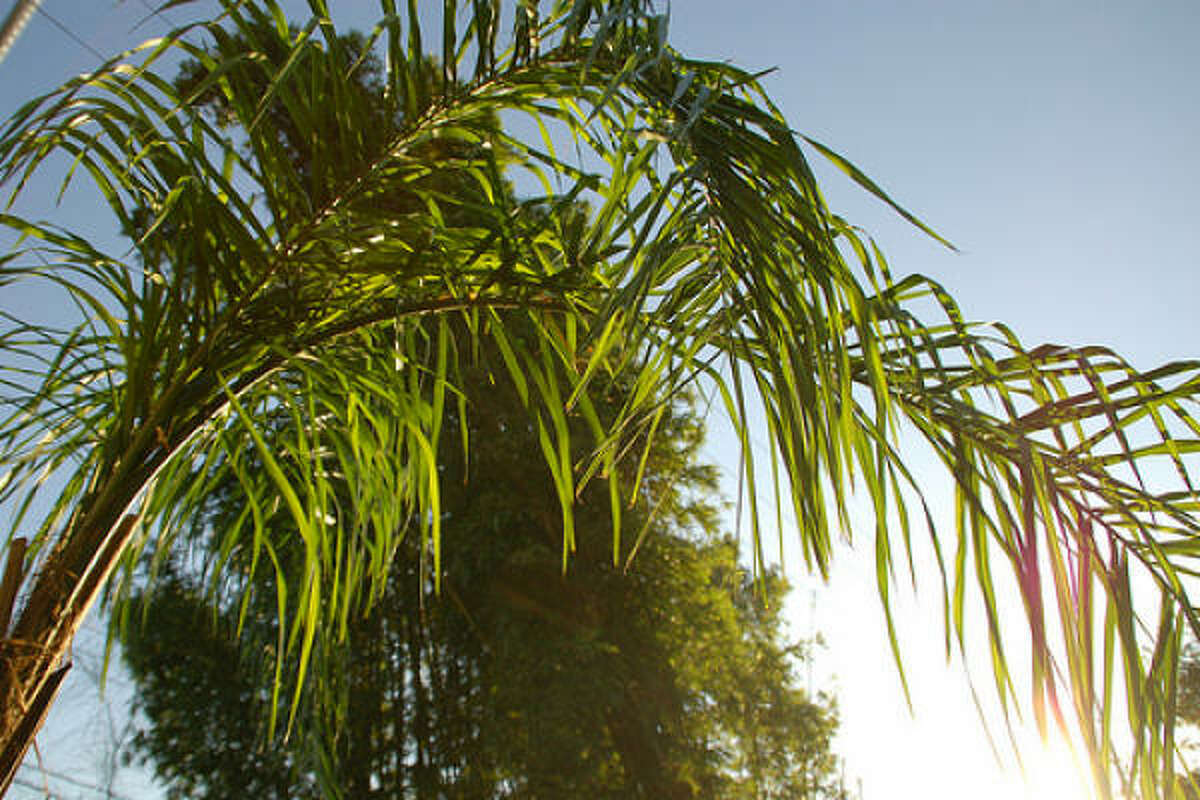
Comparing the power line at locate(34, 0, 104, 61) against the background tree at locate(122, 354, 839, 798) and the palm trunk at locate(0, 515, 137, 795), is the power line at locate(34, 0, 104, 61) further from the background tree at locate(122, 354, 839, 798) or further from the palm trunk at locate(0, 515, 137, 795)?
the background tree at locate(122, 354, 839, 798)

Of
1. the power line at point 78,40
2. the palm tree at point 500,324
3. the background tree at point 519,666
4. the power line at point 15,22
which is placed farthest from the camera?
the background tree at point 519,666

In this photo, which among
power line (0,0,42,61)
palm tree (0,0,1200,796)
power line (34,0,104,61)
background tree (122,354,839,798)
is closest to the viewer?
power line (0,0,42,61)

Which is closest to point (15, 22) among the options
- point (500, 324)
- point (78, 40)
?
point (78, 40)

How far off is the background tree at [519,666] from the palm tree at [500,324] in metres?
2.92

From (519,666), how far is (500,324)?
330 centimetres

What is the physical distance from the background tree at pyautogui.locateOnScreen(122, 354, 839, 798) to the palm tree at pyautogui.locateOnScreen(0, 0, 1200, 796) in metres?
2.92

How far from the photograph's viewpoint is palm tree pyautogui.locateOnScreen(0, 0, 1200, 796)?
22.2 inches

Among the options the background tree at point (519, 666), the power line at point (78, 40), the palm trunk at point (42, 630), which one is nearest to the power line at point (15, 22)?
the power line at point (78, 40)

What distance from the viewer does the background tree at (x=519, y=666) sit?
12.2 feet

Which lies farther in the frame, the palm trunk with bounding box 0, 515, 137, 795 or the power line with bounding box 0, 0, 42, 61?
the palm trunk with bounding box 0, 515, 137, 795

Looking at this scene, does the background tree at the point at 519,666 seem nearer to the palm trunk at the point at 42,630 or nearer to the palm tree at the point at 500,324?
the palm tree at the point at 500,324

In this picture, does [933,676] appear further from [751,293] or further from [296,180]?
[296,180]

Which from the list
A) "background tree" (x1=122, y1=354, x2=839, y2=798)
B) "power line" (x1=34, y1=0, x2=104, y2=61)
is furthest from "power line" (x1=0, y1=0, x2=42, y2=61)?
"background tree" (x1=122, y1=354, x2=839, y2=798)

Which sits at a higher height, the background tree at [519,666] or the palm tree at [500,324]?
the background tree at [519,666]
